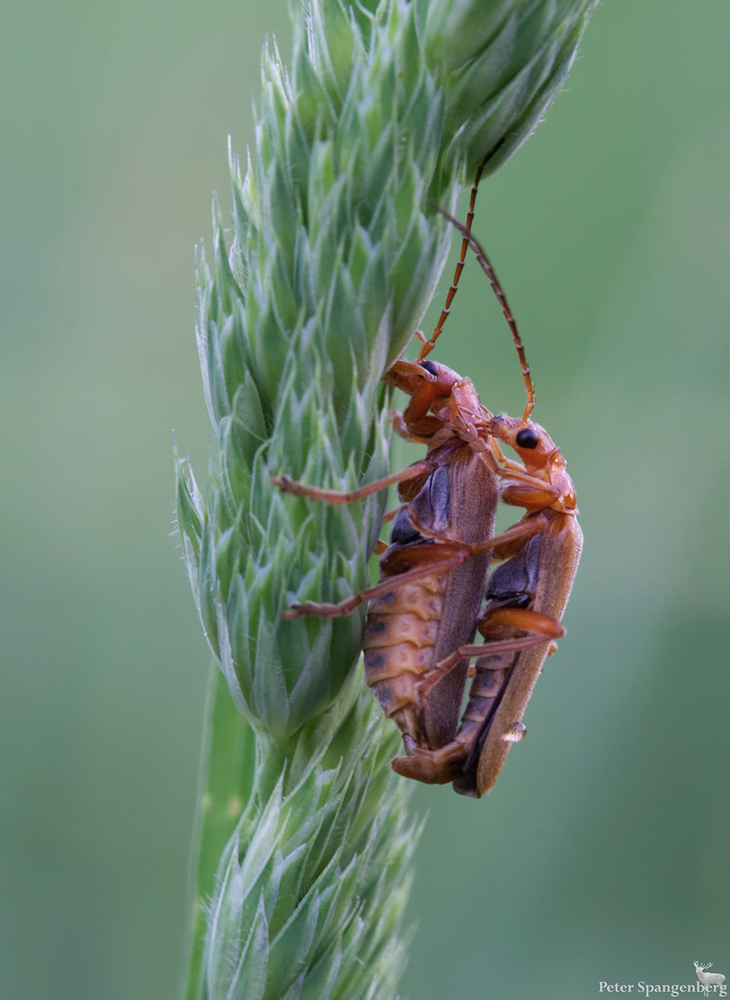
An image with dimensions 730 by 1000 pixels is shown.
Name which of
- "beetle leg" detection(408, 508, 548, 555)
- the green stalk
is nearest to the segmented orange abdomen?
"beetle leg" detection(408, 508, 548, 555)

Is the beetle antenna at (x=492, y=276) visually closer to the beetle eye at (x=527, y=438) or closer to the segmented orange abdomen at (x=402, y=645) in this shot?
the beetle eye at (x=527, y=438)

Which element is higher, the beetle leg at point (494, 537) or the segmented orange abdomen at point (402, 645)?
the beetle leg at point (494, 537)

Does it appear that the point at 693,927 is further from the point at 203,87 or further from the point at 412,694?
the point at 203,87

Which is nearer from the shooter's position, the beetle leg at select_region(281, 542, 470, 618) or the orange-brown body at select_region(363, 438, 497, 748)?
the beetle leg at select_region(281, 542, 470, 618)

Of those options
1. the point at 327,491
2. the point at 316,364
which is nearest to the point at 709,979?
the point at 327,491

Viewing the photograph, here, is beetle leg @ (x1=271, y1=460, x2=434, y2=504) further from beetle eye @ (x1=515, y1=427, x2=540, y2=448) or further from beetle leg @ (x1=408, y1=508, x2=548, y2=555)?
beetle eye @ (x1=515, y1=427, x2=540, y2=448)

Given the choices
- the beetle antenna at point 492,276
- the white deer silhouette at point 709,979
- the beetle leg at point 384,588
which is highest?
the beetle antenna at point 492,276

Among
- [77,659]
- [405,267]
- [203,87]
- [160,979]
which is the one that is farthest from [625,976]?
[203,87]

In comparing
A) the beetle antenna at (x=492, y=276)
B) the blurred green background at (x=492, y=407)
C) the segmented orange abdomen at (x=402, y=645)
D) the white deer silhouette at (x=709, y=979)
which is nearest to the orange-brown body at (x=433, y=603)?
the segmented orange abdomen at (x=402, y=645)
